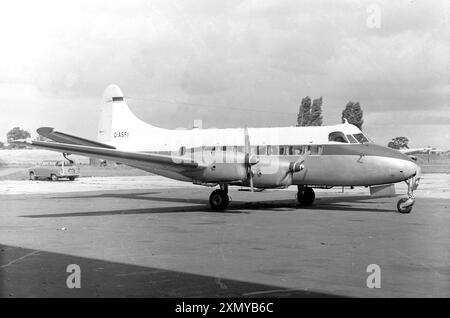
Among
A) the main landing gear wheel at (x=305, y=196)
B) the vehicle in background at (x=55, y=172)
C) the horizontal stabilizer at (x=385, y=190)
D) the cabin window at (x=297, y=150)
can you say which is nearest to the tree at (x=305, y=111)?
the vehicle in background at (x=55, y=172)

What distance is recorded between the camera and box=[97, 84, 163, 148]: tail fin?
26.9 meters

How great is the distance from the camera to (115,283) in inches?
323

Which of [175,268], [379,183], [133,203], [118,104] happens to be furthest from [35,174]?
[175,268]

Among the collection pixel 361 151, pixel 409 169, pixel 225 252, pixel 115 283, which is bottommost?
pixel 115 283

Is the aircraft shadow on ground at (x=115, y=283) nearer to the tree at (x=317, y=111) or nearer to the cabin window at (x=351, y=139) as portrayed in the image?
the cabin window at (x=351, y=139)

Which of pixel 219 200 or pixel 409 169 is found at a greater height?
pixel 409 169

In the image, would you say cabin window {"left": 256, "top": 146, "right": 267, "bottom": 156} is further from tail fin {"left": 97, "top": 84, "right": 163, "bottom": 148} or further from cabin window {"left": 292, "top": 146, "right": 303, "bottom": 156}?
tail fin {"left": 97, "top": 84, "right": 163, "bottom": 148}

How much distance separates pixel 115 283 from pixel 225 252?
3.27 metres

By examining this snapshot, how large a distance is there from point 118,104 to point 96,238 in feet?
51.6

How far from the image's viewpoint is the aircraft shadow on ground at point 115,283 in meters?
7.54

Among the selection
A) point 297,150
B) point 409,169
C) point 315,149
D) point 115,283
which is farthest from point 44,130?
point 115,283

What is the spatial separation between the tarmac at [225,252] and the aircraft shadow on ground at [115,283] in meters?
0.02

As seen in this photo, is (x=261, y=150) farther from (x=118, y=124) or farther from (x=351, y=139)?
(x=118, y=124)

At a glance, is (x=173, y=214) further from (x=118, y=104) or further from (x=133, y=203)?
(x=118, y=104)
